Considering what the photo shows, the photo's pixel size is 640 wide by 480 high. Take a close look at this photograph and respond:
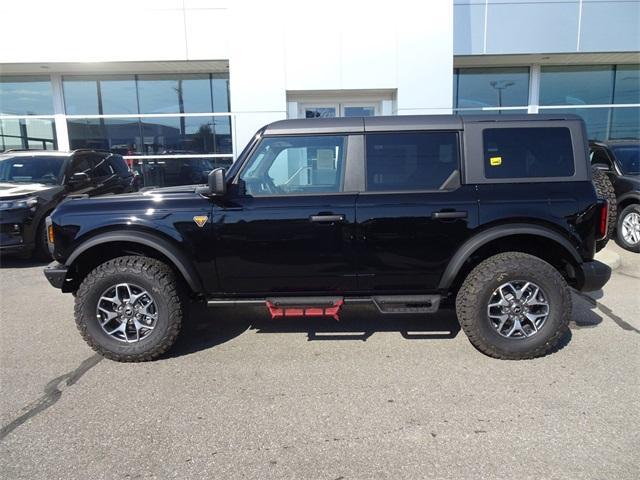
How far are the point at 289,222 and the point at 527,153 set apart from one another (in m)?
2.06

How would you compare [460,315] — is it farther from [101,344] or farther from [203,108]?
[203,108]

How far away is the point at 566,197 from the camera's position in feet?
11.6

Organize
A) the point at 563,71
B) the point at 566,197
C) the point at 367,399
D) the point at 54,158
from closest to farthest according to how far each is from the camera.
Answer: the point at 367,399 → the point at 566,197 → the point at 54,158 → the point at 563,71

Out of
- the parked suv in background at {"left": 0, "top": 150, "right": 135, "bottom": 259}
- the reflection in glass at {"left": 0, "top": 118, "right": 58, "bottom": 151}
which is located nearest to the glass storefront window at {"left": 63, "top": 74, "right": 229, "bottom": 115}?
the reflection in glass at {"left": 0, "top": 118, "right": 58, "bottom": 151}

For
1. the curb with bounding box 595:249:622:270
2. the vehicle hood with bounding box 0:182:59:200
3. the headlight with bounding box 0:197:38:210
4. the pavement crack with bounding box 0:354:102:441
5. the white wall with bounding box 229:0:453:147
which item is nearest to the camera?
the pavement crack with bounding box 0:354:102:441

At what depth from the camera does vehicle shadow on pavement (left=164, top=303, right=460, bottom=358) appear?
162 inches

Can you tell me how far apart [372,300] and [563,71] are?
11.8 m

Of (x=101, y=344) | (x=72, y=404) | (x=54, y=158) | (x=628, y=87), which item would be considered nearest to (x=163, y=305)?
(x=101, y=344)

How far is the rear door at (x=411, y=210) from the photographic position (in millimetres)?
3535

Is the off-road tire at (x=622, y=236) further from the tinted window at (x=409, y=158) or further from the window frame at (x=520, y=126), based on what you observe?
the tinted window at (x=409, y=158)

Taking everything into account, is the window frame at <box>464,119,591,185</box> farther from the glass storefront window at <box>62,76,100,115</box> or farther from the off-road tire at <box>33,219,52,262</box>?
the glass storefront window at <box>62,76,100,115</box>

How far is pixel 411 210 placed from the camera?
3.53 metres

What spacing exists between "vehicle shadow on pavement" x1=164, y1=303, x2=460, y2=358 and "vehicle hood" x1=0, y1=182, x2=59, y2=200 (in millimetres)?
3984

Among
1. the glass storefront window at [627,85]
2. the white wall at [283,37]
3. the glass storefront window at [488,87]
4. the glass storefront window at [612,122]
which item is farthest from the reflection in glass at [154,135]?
the glass storefront window at [627,85]
